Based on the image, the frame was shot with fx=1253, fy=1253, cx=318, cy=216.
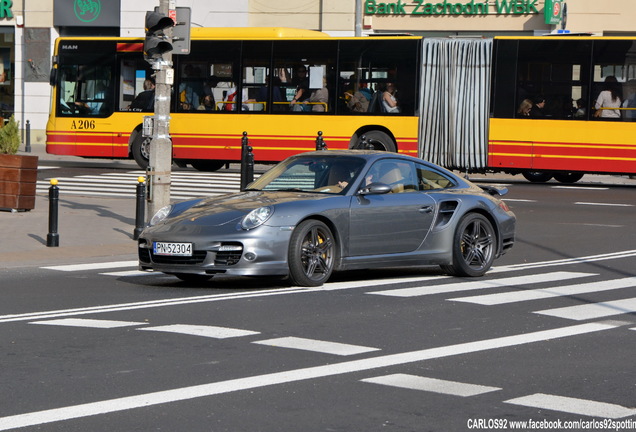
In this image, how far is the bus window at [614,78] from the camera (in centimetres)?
2716

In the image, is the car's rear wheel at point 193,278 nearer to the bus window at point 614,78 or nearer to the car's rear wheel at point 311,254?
the car's rear wheel at point 311,254

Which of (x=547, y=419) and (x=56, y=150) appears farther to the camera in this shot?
(x=56, y=150)

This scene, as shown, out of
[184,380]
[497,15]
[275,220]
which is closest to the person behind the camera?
[184,380]

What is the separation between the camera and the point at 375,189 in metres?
12.3

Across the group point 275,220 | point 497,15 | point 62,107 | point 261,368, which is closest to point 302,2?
point 497,15

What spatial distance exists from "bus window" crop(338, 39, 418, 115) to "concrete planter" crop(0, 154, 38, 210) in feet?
35.7

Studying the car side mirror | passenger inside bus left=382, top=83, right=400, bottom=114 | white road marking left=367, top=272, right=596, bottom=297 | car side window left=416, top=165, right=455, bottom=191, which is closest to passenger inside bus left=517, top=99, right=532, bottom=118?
passenger inside bus left=382, top=83, right=400, bottom=114

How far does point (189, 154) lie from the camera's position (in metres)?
30.5

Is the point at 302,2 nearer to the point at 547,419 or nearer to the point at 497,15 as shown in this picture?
the point at 497,15

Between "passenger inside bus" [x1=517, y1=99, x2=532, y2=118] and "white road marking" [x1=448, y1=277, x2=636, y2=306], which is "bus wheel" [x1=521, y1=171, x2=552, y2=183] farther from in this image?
"white road marking" [x1=448, y1=277, x2=636, y2=306]

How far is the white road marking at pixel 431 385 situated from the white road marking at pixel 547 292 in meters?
3.58

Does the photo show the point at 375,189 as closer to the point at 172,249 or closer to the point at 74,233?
the point at 172,249

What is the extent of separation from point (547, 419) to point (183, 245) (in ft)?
19.2

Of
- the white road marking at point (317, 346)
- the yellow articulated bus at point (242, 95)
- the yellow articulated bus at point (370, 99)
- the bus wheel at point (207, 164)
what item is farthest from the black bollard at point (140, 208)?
the bus wheel at point (207, 164)
